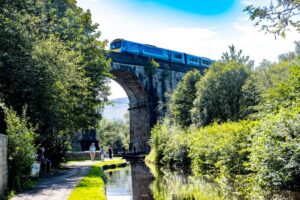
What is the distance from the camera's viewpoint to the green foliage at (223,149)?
15330 mm

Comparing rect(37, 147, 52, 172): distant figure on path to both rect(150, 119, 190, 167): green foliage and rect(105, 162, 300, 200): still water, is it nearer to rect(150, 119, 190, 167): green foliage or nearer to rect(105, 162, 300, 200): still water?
rect(105, 162, 300, 200): still water

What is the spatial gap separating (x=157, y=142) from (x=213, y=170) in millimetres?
11050

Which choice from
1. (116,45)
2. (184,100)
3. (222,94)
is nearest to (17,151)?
(222,94)

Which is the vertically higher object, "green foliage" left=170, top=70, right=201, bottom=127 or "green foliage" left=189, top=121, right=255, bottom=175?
"green foliage" left=170, top=70, right=201, bottom=127

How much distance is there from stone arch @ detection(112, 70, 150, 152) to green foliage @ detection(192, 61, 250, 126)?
13.9 m

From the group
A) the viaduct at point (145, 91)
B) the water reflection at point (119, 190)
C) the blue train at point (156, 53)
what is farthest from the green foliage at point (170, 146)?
the viaduct at point (145, 91)

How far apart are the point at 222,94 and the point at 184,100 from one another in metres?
5.84

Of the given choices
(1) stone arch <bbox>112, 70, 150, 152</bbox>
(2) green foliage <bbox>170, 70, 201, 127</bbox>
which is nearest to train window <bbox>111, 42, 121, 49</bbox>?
(1) stone arch <bbox>112, 70, 150, 152</bbox>

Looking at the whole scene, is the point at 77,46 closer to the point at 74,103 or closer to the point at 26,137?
the point at 74,103

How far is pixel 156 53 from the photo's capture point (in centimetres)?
4147

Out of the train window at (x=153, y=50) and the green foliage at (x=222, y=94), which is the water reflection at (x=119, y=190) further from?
the train window at (x=153, y=50)

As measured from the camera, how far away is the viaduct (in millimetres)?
40594

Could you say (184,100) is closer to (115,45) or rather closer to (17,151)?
(115,45)

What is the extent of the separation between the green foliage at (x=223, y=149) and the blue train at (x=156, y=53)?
18.8 m
